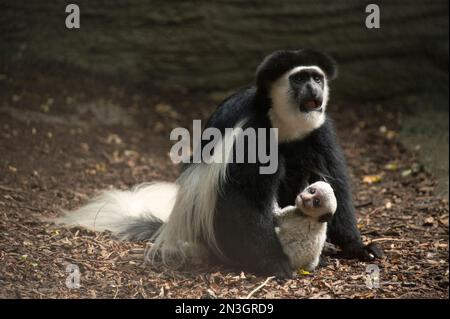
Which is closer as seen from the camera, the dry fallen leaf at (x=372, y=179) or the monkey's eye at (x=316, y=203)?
the monkey's eye at (x=316, y=203)

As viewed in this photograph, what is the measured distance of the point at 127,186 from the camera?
491 cm

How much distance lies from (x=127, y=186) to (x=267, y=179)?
6.25 feet

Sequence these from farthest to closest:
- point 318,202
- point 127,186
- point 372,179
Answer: point 372,179, point 127,186, point 318,202

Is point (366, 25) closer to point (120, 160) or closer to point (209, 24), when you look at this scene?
Answer: point (209, 24)

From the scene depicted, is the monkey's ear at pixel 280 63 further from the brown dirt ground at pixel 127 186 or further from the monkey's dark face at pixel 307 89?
the brown dirt ground at pixel 127 186

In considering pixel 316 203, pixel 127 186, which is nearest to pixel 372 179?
pixel 127 186

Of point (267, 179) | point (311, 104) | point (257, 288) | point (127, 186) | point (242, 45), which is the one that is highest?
point (242, 45)

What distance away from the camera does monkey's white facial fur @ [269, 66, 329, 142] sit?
11.0ft

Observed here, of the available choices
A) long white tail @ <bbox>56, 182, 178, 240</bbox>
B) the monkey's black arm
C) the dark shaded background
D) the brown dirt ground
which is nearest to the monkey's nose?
the monkey's black arm

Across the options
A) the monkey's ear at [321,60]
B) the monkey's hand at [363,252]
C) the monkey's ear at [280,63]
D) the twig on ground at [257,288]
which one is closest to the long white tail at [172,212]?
the monkey's ear at [280,63]

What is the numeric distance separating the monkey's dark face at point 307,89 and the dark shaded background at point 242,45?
8.43 feet

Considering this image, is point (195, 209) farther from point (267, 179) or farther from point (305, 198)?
point (305, 198)

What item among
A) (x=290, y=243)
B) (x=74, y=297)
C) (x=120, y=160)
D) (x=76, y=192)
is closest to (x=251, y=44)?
(x=120, y=160)

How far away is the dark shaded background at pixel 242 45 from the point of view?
5887 millimetres
